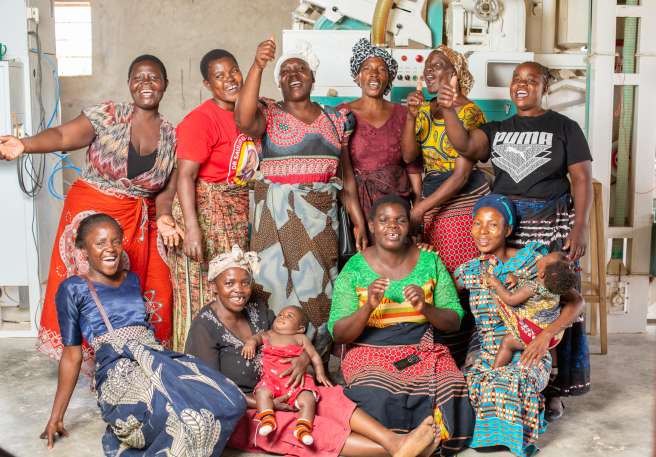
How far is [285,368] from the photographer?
3703 mm

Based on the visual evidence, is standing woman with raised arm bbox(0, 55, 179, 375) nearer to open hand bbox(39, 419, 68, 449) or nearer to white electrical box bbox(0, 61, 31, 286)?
open hand bbox(39, 419, 68, 449)

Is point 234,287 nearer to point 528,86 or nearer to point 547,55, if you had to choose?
point 528,86

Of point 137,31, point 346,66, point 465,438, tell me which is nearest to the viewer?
point 465,438

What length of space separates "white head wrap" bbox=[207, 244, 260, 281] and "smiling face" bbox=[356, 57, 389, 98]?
108 cm

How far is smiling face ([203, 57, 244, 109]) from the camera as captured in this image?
4086mm

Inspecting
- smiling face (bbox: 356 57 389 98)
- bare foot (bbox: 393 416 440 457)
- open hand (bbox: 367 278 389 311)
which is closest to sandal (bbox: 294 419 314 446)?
bare foot (bbox: 393 416 440 457)

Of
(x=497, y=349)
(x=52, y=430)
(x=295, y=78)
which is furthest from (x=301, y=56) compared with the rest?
(x=52, y=430)

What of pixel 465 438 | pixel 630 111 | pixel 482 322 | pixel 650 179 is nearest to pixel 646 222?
pixel 650 179

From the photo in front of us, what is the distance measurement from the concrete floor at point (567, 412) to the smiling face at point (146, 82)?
1604 millimetres

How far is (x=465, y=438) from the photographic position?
3666 mm

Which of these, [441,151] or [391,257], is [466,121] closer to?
[441,151]

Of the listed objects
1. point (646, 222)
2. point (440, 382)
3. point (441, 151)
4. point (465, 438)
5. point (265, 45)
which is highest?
point (265, 45)

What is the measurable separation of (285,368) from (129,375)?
674 millimetres

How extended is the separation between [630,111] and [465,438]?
3.08 m
